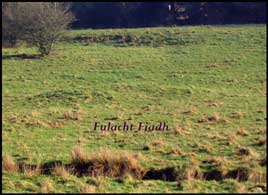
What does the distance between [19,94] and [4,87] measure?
201 centimetres

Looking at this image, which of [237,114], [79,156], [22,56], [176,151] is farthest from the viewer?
[22,56]

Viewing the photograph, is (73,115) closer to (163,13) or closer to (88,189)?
(88,189)

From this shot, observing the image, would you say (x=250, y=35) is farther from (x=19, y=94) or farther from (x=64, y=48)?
(x=19, y=94)

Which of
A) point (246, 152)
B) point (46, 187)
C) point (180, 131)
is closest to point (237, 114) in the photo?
point (180, 131)

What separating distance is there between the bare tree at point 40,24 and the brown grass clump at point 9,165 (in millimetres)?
21865

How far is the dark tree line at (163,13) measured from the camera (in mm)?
43906

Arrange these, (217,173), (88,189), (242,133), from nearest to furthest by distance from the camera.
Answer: (88,189)
(217,173)
(242,133)

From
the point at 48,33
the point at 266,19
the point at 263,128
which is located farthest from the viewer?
the point at 266,19

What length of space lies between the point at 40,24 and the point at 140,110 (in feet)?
53.7

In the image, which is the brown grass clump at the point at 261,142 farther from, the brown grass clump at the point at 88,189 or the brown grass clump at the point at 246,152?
the brown grass clump at the point at 88,189

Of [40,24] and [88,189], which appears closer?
[88,189]

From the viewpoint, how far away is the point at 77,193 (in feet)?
31.9

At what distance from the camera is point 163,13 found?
4694cm

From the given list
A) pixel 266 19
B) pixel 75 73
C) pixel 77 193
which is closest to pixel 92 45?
pixel 75 73
